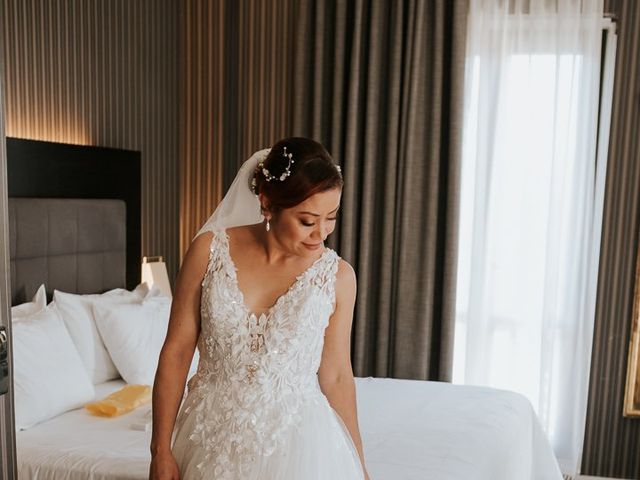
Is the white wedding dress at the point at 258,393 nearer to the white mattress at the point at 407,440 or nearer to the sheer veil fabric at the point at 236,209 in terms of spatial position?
the sheer veil fabric at the point at 236,209

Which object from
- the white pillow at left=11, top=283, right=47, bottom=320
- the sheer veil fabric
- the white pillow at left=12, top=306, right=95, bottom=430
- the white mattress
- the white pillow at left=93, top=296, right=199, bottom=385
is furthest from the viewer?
the white pillow at left=93, top=296, right=199, bottom=385

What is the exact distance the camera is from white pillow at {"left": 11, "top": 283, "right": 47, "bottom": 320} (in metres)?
2.99

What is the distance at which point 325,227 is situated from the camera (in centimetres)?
186

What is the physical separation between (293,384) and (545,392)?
261 cm

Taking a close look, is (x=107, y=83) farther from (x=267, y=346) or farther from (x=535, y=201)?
(x=267, y=346)

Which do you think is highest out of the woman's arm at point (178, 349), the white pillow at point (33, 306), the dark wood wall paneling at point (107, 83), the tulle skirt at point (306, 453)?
the dark wood wall paneling at point (107, 83)

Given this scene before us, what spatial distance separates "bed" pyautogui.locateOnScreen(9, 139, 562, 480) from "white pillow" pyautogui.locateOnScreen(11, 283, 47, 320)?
0.26 feet

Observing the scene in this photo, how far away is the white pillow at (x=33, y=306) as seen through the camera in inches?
118

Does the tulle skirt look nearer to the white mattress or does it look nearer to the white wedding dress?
the white wedding dress

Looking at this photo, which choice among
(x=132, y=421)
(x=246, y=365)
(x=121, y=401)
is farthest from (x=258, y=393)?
(x=121, y=401)

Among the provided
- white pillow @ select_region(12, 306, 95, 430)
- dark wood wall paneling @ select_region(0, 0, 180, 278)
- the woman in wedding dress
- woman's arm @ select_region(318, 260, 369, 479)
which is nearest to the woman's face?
the woman in wedding dress

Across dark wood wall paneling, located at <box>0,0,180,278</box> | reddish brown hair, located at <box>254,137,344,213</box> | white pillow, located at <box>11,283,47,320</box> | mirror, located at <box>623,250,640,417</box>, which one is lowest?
mirror, located at <box>623,250,640,417</box>

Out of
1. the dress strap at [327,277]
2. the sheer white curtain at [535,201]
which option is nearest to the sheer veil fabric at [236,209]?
the dress strap at [327,277]

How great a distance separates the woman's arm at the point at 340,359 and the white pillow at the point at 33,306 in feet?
5.21
